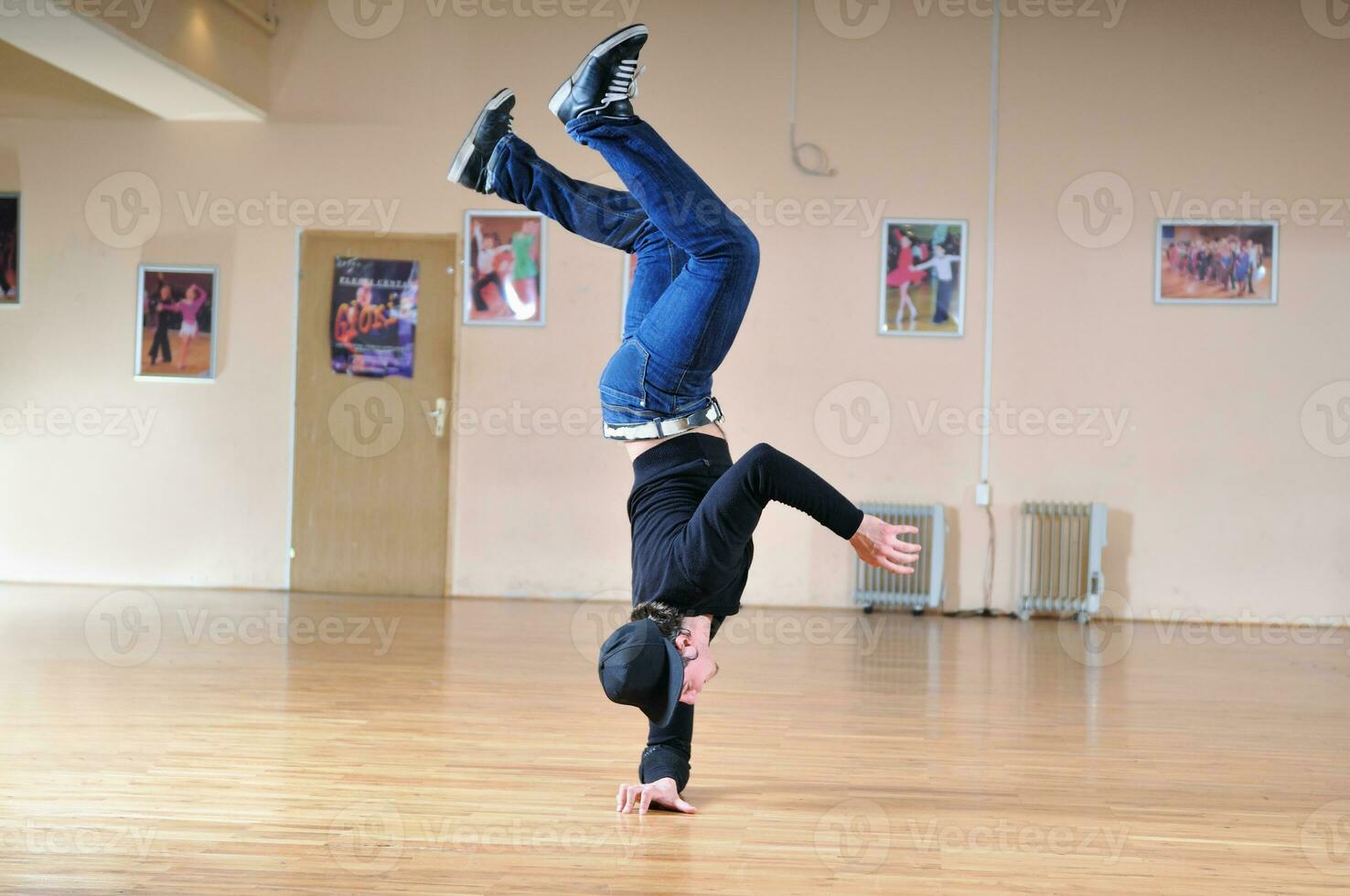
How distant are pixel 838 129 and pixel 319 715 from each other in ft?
15.3

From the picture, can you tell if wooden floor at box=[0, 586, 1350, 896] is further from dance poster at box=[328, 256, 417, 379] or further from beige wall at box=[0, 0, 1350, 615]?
dance poster at box=[328, 256, 417, 379]

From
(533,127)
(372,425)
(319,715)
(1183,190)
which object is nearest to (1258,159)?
(1183,190)

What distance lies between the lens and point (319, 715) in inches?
158

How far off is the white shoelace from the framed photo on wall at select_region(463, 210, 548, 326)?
4.62 meters

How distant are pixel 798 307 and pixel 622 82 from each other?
4.58 m

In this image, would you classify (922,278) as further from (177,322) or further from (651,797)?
(651,797)

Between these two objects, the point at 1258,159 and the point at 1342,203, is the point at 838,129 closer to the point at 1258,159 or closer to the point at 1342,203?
the point at 1258,159

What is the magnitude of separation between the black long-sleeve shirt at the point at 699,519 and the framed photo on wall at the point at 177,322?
5176 millimetres

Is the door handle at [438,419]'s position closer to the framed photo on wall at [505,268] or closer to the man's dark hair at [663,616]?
the framed photo on wall at [505,268]

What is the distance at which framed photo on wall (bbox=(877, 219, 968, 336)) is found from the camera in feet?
23.1

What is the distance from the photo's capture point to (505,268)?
7.20 metres

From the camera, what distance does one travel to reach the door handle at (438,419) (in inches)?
284

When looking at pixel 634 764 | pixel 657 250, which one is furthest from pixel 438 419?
pixel 657 250

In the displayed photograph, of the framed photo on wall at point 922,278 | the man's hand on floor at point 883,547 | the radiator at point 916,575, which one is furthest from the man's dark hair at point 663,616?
the framed photo on wall at point 922,278
